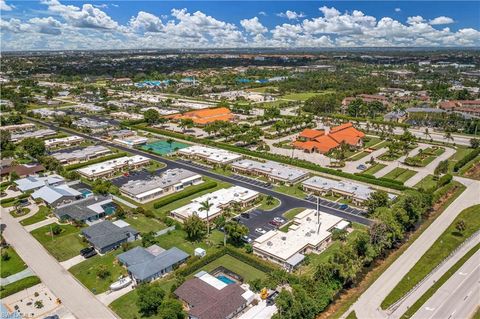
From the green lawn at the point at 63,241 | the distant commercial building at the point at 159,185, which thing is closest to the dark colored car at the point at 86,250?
the green lawn at the point at 63,241

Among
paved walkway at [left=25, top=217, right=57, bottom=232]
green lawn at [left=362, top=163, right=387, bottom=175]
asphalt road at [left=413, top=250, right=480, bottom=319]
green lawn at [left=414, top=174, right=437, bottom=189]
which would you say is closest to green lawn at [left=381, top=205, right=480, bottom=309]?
asphalt road at [left=413, top=250, right=480, bottom=319]

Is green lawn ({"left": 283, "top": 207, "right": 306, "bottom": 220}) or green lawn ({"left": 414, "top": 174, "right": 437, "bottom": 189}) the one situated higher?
green lawn ({"left": 414, "top": 174, "right": 437, "bottom": 189})

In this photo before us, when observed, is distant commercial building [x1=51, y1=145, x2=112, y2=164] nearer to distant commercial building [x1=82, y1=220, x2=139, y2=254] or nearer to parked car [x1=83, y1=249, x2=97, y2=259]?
distant commercial building [x1=82, y1=220, x2=139, y2=254]

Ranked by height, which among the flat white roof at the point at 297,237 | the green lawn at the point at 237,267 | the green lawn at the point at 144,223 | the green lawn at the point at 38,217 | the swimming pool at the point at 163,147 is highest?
the swimming pool at the point at 163,147

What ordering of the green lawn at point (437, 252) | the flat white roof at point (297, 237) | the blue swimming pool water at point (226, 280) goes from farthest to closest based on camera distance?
the flat white roof at point (297, 237) → the blue swimming pool water at point (226, 280) → the green lawn at point (437, 252)

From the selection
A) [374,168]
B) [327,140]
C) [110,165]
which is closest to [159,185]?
[110,165]

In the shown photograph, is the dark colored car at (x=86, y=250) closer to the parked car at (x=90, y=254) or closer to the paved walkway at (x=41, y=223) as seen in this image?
the parked car at (x=90, y=254)
